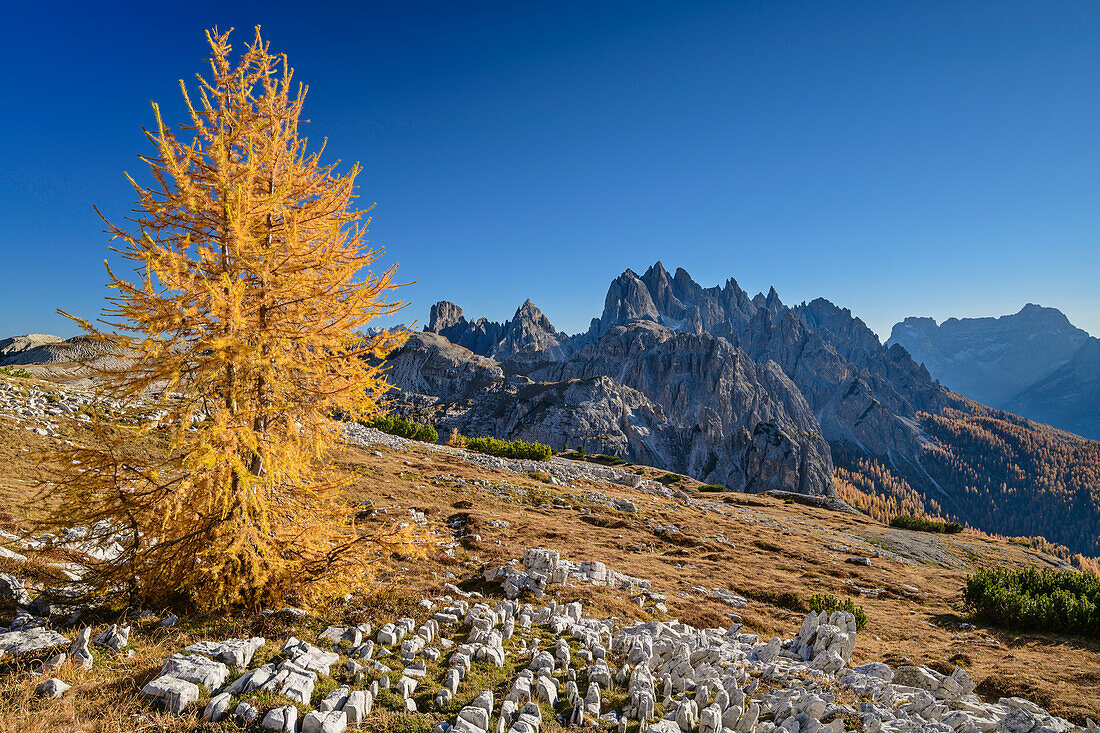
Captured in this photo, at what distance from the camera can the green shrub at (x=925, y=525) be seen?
61.2m

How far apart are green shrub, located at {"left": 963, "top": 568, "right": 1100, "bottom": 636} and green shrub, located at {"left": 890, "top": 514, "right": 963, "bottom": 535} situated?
50.1m

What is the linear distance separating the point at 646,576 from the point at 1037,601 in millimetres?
15712

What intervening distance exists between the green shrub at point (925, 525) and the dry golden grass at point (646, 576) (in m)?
13.2

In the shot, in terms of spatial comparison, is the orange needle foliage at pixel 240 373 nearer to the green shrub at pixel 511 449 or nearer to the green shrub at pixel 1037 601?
the green shrub at pixel 1037 601

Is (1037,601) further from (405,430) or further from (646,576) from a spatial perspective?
(405,430)

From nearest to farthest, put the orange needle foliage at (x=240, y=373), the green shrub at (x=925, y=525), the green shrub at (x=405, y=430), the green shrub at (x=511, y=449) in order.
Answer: the orange needle foliage at (x=240, y=373) < the green shrub at (x=511, y=449) < the green shrub at (x=925, y=525) < the green shrub at (x=405, y=430)

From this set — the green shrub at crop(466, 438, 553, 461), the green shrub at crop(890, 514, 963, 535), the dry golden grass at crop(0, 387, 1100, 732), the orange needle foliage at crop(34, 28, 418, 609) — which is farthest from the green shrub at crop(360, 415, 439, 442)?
the green shrub at crop(890, 514, 963, 535)

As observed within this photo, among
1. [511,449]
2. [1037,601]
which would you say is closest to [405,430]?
[511,449]

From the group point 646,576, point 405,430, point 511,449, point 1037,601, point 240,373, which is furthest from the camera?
point 405,430

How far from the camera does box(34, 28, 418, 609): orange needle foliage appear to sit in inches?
350

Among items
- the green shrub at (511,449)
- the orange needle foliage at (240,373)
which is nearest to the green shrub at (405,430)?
the green shrub at (511,449)

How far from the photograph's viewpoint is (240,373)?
935 centimetres

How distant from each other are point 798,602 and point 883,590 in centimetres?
921

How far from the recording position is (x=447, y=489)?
103ft
